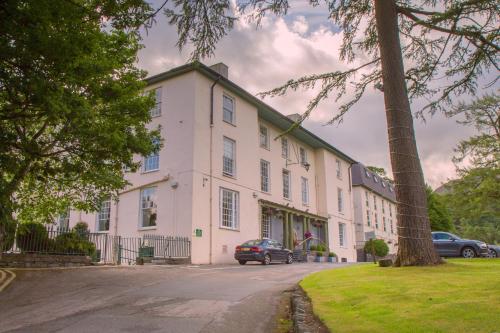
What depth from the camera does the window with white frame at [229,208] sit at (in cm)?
2444

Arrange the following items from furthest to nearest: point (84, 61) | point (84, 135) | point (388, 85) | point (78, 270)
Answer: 1. point (78, 270)
2. point (388, 85)
3. point (84, 135)
4. point (84, 61)

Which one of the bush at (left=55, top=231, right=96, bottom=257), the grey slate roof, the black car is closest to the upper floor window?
the grey slate roof

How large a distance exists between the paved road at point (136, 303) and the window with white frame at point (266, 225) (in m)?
15.6

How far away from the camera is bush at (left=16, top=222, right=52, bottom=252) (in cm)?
1530

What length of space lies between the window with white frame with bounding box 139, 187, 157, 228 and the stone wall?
23.1 feet

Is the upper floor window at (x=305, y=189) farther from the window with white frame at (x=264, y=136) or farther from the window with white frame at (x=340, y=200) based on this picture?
the window with white frame at (x=264, y=136)

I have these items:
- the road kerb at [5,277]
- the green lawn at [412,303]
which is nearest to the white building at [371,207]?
the road kerb at [5,277]

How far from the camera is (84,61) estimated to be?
920 cm

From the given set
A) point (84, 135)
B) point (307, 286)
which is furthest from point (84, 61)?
point (307, 286)

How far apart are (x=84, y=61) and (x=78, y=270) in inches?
316

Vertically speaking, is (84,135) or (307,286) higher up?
(84,135)

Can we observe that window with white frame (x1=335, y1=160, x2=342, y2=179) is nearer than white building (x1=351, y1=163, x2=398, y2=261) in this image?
Yes

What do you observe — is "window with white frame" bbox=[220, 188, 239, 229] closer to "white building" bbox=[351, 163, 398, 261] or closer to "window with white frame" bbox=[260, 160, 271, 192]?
"window with white frame" bbox=[260, 160, 271, 192]

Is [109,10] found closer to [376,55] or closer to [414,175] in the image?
[414,175]
